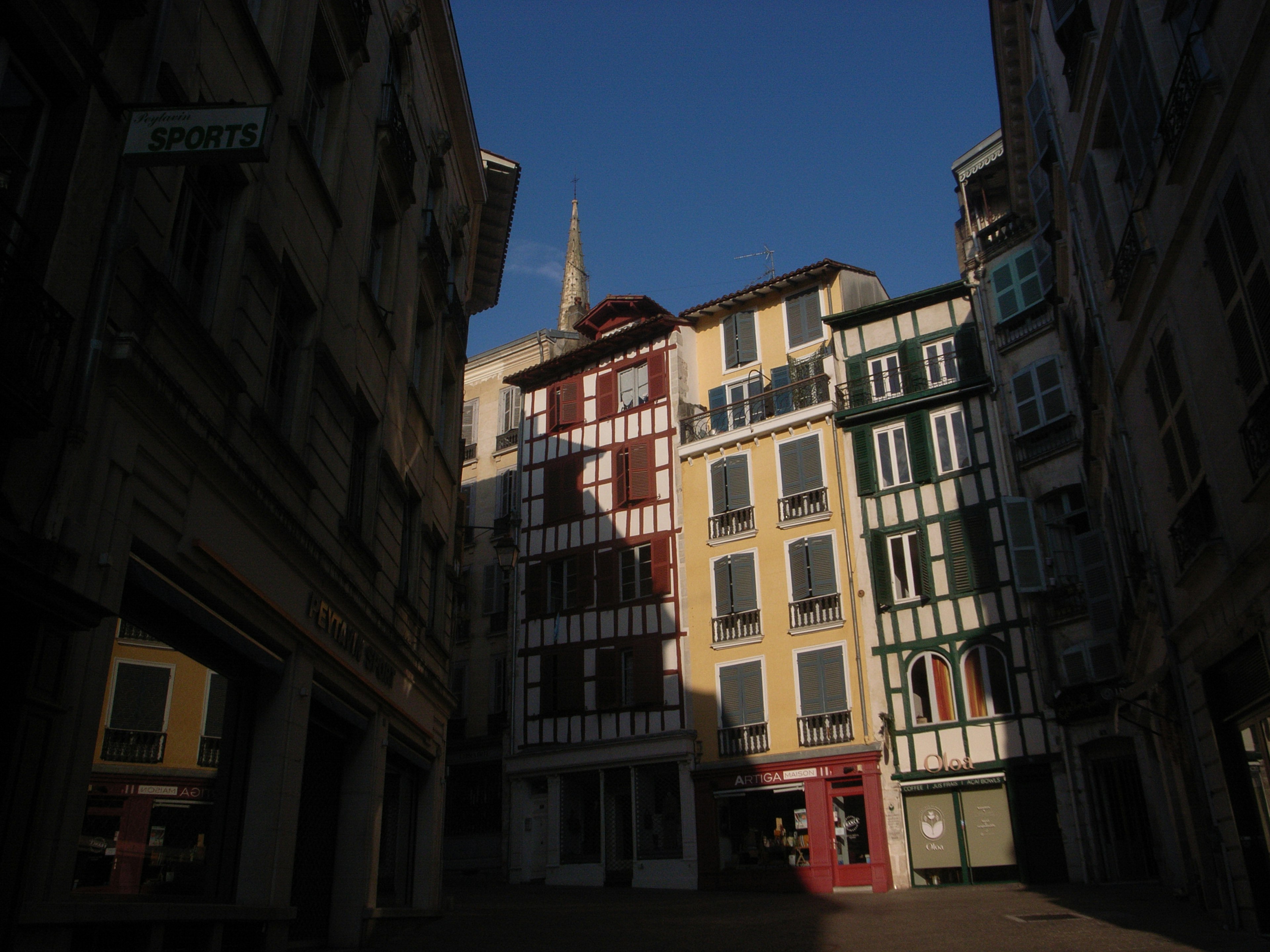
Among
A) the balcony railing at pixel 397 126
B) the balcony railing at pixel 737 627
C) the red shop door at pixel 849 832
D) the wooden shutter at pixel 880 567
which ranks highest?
the balcony railing at pixel 397 126

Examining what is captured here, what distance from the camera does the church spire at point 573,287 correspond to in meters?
71.4

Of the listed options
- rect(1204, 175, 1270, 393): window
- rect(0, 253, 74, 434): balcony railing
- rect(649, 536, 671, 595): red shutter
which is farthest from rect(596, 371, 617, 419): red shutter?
rect(0, 253, 74, 434): balcony railing

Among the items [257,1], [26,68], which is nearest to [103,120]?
[26,68]

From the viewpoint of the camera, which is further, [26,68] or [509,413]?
[509,413]

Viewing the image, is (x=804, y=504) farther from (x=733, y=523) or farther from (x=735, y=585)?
(x=735, y=585)

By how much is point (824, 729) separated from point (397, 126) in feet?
61.5

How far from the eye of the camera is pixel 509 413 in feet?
127

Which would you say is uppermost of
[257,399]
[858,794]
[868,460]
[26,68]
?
[868,460]

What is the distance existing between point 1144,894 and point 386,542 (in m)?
14.4

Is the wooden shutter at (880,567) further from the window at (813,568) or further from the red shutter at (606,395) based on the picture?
the red shutter at (606,395)

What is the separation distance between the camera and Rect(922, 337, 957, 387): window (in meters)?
27.6

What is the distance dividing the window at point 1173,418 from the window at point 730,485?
58.0ft

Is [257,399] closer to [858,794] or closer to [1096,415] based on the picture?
[1096,415]

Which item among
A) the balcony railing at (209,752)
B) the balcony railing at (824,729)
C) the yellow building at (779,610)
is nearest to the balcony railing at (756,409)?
the yellow building at (779,610)
